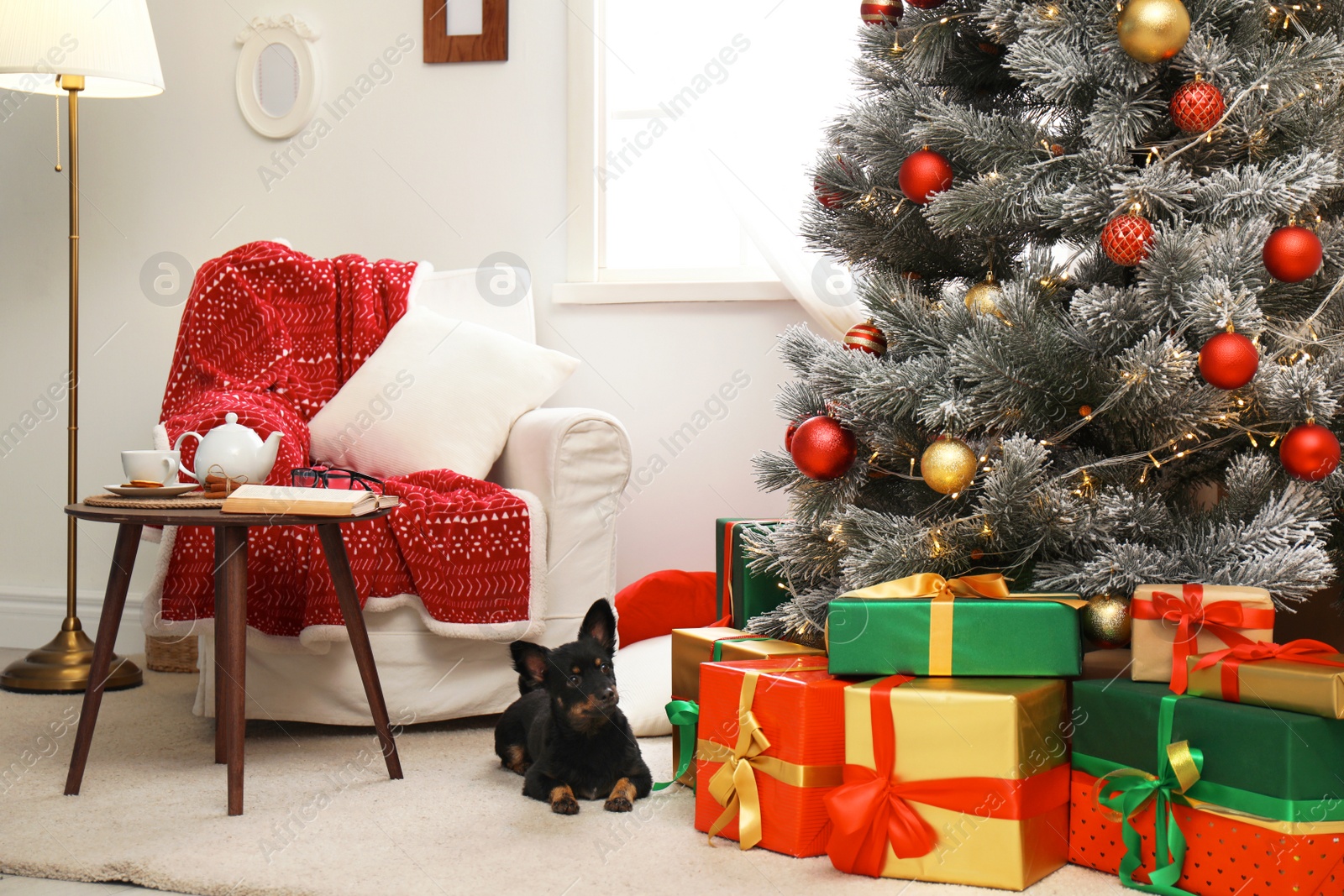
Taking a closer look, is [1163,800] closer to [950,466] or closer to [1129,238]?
[950,466]

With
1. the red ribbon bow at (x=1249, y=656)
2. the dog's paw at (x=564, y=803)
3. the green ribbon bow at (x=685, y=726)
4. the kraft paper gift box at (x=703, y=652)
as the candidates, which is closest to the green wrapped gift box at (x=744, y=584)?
the kraft paper gift box at (x=703, y=652)

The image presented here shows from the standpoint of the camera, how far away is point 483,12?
280 centimetres

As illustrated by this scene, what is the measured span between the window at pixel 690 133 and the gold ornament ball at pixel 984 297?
98 centimetres

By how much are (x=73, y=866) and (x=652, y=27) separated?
2179mm

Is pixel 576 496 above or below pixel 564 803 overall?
above

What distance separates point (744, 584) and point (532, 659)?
38 centimetres

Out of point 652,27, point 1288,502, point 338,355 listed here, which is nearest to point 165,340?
point 338,355

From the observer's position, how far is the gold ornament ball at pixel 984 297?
153 cm

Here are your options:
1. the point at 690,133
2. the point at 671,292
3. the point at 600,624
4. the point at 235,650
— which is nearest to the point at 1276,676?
the point at 600,624

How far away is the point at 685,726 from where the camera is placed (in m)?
1.65

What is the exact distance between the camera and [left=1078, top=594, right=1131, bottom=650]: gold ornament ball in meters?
1.44

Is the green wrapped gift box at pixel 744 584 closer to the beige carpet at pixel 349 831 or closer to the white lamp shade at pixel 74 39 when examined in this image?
the beige carpet at pixel 349 831

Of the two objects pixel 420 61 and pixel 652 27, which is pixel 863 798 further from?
pixel 420 61

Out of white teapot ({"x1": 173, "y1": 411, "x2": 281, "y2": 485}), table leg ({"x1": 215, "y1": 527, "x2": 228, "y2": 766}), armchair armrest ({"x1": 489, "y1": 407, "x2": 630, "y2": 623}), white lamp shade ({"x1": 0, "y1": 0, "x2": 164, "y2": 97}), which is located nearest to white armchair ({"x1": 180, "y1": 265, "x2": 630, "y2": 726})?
armchair armrest ({"x1": 489, "y1": 407, "x2": 630, "y2": 623})
